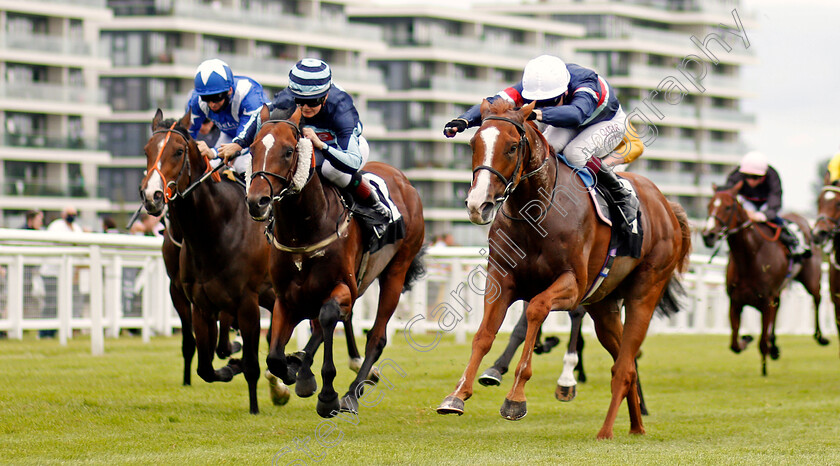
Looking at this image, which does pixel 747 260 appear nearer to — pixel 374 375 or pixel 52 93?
pixel 374 375

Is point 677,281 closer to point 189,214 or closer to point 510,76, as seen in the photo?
point 189,214

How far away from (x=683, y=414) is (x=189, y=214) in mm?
3876

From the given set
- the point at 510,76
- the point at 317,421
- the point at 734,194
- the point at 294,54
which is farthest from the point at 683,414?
the point at 510,76

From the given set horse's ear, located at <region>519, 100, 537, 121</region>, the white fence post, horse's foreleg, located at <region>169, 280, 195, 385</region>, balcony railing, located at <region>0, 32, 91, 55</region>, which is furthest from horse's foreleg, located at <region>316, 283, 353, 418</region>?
balcony railing, located at <region>0, 32, 91, 55</region>

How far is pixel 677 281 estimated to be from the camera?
956 centimetres

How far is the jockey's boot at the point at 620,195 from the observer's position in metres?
6.93

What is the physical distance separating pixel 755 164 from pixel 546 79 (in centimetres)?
630

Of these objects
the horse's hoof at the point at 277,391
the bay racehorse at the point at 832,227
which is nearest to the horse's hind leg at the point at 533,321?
the horse's hoof at the point at 277,391

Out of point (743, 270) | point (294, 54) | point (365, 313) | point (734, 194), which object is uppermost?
point (294, 54)

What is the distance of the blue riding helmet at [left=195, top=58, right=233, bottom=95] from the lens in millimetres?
7891

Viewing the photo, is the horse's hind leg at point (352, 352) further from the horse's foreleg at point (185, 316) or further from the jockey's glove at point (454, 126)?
the jockey's glove at point (454, 126)

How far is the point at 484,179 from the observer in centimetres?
546

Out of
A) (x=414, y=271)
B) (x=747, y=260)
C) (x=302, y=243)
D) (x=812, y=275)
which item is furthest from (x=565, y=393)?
(x=812, y=275)

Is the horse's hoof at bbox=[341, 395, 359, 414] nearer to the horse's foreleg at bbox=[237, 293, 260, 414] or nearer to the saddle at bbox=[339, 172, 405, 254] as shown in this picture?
the saddle at bbox=[339, 172, 405, 254]
